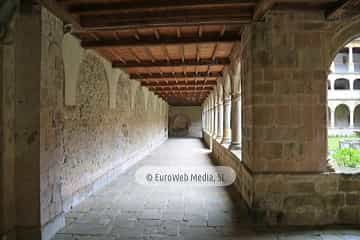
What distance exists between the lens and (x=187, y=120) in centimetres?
2186

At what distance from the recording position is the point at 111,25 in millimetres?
3219

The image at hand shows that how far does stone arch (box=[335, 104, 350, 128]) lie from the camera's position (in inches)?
746

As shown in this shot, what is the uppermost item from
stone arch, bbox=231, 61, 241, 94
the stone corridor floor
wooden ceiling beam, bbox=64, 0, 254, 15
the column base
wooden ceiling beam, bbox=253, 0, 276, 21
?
wooden ceiling beam, bbox=64, 0, 254, 15

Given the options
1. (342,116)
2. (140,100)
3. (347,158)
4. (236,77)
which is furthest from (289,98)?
(342,116)

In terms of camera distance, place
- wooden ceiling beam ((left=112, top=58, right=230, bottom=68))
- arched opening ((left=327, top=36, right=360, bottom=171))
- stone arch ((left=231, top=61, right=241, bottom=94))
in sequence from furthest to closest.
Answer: arched opening ((left=327, top=36, right=360, bottom=171)) → wooden ceiling beam ((left=112, top=58, right=230, bottom=68)) → stone arch ((left=231, top=61, right=241, bottom=94))

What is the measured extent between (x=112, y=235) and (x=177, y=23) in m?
2.63

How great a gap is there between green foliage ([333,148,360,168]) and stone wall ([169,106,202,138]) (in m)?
17.4

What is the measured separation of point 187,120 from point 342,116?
39.8ft

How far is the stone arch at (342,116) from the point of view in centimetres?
1895

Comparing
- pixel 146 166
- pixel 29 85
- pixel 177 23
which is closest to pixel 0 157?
pixel 29 85

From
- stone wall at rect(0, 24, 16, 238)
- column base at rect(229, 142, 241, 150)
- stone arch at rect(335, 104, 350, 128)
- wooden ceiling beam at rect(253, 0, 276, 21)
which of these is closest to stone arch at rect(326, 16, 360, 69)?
wooden ceiling beam at rect(253, 0, 276, 21)

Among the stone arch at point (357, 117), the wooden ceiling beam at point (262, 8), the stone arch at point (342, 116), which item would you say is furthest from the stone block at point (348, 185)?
the stone arch at point (357, 117)

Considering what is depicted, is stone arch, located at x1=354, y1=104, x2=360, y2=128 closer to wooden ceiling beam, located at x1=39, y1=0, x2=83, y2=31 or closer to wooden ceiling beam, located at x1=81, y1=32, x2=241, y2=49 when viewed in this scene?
wooden ceiling beam, located at x1=81, y1=32, x2=241, y2=49

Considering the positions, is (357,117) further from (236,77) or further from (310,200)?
(310,200)
